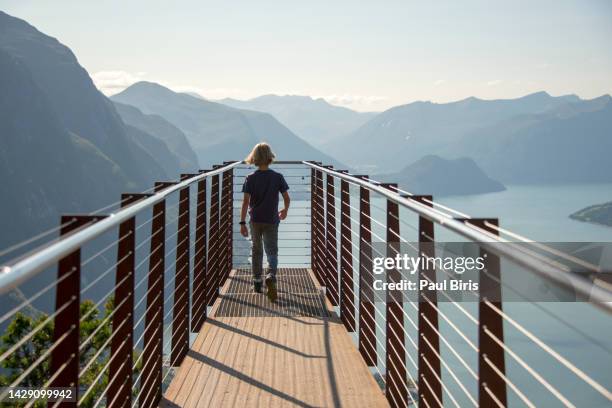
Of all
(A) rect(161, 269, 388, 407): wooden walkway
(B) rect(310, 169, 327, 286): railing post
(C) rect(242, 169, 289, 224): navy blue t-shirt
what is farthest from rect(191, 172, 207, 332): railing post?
(B) rect(310, 169, 327, 286): railing post

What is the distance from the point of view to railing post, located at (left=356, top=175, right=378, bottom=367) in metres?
4.47

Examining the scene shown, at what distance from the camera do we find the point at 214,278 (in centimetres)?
653

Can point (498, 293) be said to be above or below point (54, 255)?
below

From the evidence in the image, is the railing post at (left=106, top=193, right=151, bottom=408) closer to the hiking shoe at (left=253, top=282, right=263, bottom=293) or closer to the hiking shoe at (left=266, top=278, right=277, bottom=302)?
the hiking shoe at (left=266, top=278, right=277, bottom=302)

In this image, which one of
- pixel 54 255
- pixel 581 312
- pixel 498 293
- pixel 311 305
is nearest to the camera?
pixel 54 255

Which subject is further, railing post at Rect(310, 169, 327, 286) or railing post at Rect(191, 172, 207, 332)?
railing post at Rect(310, 169, 327, 286)

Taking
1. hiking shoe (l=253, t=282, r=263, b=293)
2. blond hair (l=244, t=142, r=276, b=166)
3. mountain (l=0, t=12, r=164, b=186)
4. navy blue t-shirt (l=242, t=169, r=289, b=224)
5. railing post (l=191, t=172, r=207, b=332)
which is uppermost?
mountain (l=0, t=12, r=164, b=186)

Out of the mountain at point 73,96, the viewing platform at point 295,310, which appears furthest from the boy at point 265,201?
the mountain at point 73,96

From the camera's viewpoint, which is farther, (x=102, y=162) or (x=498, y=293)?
(x=102, y=162)

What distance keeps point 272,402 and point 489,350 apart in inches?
73.1

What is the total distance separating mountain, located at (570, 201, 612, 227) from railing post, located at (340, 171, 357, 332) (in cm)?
19448

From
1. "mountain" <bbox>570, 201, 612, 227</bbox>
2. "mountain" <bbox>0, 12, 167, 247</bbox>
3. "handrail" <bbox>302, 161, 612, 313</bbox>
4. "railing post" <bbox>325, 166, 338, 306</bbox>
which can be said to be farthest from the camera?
"mountain" <bbox>570, 201, 612, 227</bbox>

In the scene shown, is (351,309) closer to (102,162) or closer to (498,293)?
(498,293)

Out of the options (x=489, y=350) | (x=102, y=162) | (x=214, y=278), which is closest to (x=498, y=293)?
(x=489, y=350)
